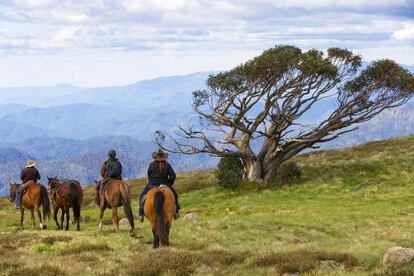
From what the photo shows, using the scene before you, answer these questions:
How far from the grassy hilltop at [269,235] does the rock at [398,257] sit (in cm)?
36

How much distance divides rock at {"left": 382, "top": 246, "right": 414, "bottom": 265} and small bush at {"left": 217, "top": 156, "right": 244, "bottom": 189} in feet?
107

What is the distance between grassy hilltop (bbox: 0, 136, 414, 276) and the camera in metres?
13.6

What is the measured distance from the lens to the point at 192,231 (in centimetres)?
2288

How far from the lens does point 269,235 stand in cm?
2261

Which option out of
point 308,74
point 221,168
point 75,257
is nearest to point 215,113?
point 221,168

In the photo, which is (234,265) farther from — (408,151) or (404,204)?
(408,151)

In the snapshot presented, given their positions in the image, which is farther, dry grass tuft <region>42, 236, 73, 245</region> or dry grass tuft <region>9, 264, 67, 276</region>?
dry grass tuft <region>42, 236, 73, 245</region>

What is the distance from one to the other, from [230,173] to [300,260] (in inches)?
1297

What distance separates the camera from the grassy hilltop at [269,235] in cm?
1358

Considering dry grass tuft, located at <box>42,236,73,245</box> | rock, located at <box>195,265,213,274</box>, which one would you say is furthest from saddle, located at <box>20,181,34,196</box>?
rock, located at <box>195,265,213,274</box>

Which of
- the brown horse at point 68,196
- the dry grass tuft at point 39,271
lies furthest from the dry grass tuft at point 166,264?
the brown horse at point 68,196

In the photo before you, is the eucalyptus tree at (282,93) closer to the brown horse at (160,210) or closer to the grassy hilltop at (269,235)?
the grassy hilltop at (269,235)

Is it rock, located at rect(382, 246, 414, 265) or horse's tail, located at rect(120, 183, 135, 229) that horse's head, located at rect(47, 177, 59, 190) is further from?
rock, located at rect(382, 246, 414, 265)

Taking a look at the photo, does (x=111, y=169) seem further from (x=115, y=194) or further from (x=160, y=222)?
(x=160, y=222)
